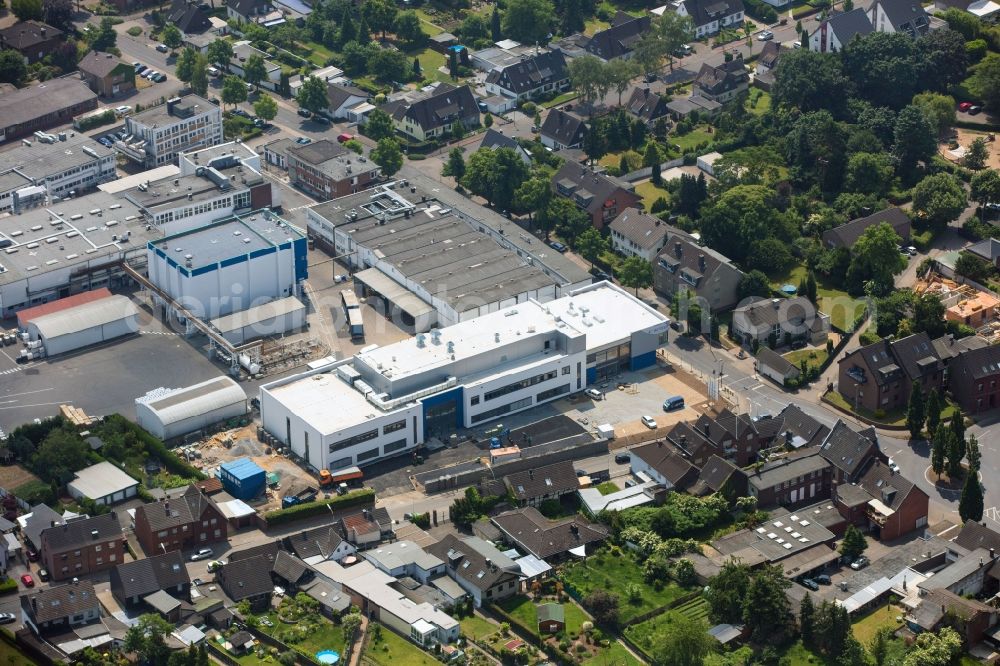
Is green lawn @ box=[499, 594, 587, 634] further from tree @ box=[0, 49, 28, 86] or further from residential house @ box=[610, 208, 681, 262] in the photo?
tree @ box=[0, 49, 28, 86]

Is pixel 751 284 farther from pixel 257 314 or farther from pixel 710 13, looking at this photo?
pixel 710 13

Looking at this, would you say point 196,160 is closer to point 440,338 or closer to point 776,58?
point 440,338

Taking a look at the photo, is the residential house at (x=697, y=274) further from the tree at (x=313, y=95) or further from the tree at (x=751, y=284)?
the tree at (x=313, y=95)

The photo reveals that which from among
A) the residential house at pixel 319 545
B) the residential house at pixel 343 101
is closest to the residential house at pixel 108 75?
the residential house at pixel 343 101

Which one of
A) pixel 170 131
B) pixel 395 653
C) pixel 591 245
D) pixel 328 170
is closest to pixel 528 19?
pixel 328 170

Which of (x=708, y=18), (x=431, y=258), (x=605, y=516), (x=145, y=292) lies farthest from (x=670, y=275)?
(x=708, y=18)
